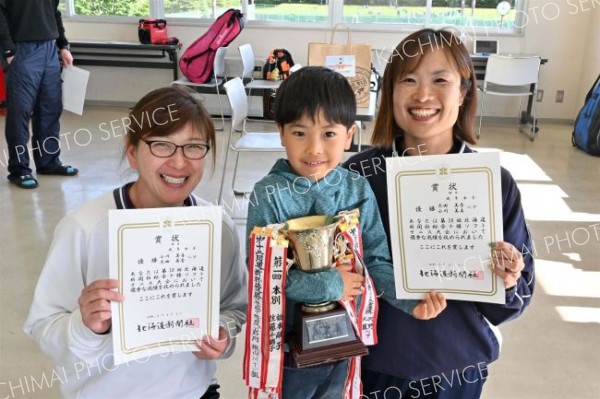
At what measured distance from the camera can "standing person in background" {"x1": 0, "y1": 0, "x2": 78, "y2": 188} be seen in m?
3.94

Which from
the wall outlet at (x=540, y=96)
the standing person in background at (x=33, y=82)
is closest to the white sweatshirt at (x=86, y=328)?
the standing person in background at (x=33, y=82)

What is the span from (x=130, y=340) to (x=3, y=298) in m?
1.98

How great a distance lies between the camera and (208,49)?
5.57 metres

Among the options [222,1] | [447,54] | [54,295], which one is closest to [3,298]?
[54,295]

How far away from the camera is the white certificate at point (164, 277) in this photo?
104cm

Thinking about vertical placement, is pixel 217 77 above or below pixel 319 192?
below

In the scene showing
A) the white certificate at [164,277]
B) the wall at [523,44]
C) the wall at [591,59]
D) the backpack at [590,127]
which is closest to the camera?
the white certificate at [164,277]

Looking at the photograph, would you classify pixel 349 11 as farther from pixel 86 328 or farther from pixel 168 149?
pixel 86 328

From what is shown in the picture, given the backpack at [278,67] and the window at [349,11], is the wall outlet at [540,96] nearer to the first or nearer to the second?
the window at [349,11]

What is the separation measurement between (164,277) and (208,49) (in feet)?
15.9

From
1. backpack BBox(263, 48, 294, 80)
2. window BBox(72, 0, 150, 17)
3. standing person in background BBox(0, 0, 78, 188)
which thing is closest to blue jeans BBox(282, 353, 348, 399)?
standing person in background BBox(0, 0, 78, 188)

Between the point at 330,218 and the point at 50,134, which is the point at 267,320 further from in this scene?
the point at 50,134

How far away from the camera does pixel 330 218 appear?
1.10 m

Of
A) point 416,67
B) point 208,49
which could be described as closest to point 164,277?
point 416,67
